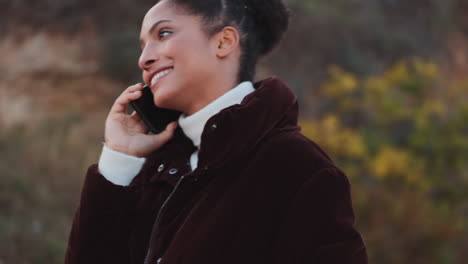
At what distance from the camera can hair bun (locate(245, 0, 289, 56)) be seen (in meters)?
2.16

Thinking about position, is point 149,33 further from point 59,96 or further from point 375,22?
point 375,22

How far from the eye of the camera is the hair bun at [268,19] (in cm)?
216

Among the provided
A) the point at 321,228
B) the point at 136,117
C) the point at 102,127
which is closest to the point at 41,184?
the point at 102,127

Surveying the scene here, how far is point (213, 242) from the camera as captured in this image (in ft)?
5.99

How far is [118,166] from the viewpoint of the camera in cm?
209

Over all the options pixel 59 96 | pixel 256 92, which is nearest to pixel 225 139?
pixel 256 92

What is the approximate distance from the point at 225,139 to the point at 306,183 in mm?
258

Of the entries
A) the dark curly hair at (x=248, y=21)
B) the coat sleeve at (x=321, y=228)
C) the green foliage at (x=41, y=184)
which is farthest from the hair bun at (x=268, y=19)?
the green foliage at (x=41, y=184)

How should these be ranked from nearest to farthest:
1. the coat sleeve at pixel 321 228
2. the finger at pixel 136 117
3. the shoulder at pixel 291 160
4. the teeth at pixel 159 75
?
the coat sleeve at pixel 321 228
the shoulder at pixel 291 160
the teeth at pixel 159 75
the finger at pixel 136 117

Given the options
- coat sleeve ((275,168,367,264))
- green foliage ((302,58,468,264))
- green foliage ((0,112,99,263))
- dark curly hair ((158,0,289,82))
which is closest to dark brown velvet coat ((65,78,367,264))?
coat sleeve ((275,168,367,264))

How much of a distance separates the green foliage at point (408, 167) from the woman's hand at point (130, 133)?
4.23 m

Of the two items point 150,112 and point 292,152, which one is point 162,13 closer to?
point 150,112

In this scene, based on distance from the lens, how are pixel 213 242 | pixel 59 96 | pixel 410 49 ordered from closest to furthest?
pixel 213 242, pixel 59 96, pixel 410 49

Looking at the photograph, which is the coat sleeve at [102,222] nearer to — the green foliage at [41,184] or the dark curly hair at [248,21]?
the dark curly hair at [248,21]
